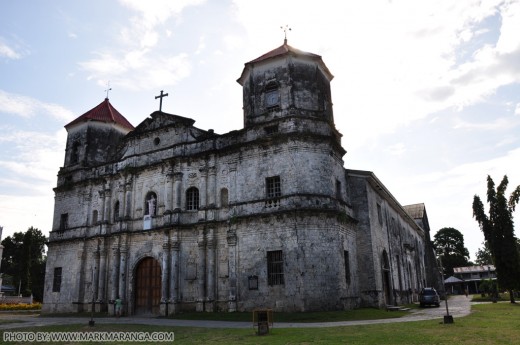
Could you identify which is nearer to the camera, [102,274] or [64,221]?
[102,274]

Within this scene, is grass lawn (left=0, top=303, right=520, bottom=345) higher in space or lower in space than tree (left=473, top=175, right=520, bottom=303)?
lower

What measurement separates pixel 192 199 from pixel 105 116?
1286 centimetres

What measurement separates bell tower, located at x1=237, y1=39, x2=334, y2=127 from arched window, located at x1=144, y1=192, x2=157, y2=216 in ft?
27.6

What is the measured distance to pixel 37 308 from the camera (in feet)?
115

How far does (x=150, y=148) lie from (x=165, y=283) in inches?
385

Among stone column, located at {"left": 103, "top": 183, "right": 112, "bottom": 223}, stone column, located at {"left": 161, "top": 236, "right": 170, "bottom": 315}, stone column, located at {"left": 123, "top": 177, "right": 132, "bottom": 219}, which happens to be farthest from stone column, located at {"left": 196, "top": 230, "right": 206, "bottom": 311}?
stone column, located at {"left": 103, "top": 183, "right": 112, "bottom": 223}

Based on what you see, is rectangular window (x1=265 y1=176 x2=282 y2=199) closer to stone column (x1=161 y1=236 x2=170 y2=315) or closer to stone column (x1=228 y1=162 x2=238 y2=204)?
stone column (x1=228 y1=162 x2=238 y2=204)

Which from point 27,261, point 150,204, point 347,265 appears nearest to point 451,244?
point 347,265

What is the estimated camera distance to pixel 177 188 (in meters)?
26.5

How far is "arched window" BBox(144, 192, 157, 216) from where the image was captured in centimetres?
2731

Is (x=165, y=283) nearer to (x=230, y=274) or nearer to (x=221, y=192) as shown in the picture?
(x=230, y=274)

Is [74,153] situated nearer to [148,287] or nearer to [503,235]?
[148,287]

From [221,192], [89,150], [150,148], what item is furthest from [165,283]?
[89,150]

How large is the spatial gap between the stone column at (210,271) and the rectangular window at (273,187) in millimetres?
4383
